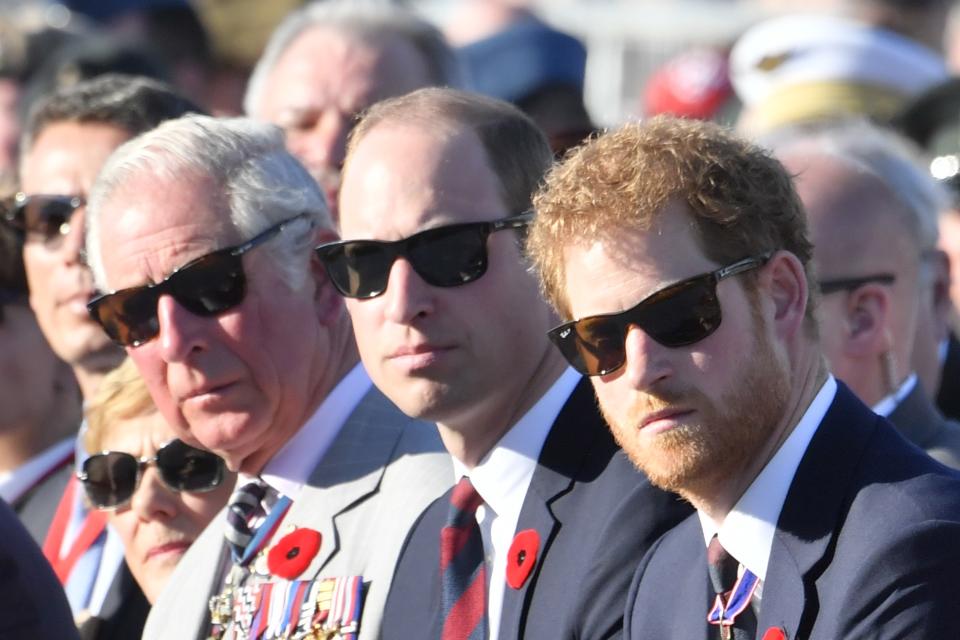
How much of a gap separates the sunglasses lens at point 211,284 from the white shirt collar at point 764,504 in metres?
1.60

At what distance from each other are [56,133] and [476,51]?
2245 mm

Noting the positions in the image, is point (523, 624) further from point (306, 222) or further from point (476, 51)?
point (476, 51)

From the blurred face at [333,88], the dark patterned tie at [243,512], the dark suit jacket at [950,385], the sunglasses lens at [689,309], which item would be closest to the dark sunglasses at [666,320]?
the sunglasses lens at [689,309]

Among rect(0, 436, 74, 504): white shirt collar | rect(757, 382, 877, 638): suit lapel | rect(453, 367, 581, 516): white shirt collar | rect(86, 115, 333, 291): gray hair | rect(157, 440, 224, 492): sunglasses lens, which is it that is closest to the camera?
rect(757, 382, 877, 638): suit lapel

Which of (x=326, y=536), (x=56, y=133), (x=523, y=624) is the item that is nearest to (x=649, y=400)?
(x=523, y=624)

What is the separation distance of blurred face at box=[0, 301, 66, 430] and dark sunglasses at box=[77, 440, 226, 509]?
111 cm

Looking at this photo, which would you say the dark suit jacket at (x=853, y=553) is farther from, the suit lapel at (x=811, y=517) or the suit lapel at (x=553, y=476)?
the suit lapel at (x=553, y=476)

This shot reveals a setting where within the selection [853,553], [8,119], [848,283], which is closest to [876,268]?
[848,283]

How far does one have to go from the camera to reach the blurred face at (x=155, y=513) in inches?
198

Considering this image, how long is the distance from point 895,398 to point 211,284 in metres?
1.76

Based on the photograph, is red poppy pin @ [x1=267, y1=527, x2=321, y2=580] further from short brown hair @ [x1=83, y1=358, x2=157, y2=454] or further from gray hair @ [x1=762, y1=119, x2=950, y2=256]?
gray hair @ [x1=762, y1=119, x2=950, y2=256]

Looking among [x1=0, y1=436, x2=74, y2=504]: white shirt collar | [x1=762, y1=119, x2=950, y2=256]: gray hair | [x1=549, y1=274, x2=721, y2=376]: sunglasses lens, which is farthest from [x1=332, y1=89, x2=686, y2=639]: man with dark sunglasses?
[x1=0, y1=436, x2=74, y2=504]: white shirt collar

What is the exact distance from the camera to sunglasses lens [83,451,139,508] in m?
5.02

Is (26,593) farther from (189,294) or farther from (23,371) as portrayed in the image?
(23,371)
